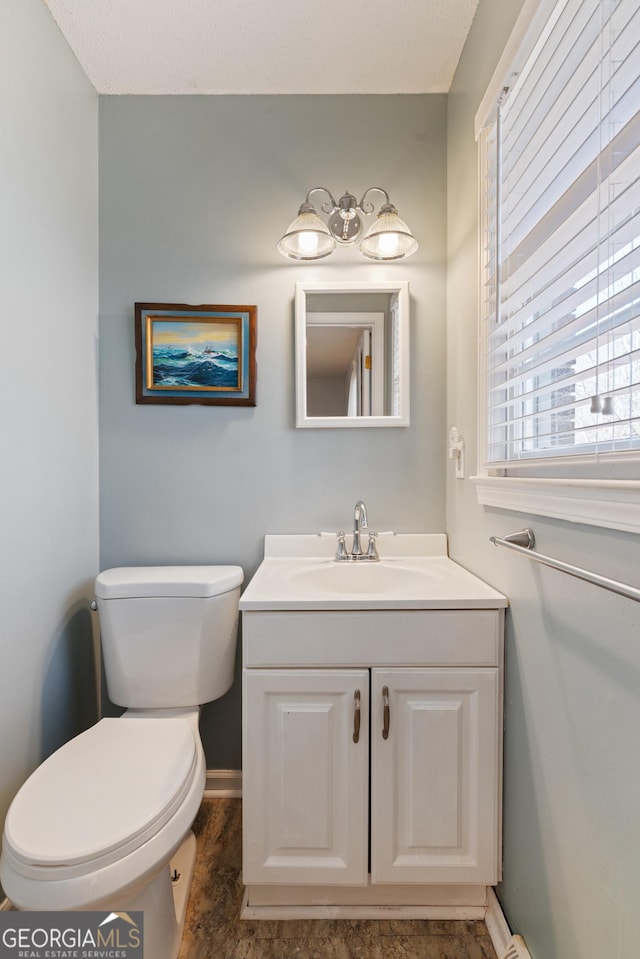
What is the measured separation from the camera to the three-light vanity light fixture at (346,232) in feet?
4.88

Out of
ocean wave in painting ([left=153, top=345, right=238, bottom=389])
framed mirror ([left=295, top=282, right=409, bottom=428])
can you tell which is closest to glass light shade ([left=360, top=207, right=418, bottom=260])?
framed mirror ([left=295, top=282, right=409, bottom=428])

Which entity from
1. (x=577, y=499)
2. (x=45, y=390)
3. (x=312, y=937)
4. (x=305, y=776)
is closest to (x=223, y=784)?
(x=312, y=937)

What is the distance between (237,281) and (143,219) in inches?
15.7

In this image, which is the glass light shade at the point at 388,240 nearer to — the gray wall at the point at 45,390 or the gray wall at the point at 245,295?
the gray wall at the point at 245,295

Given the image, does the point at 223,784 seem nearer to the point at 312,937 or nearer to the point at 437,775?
the point at 312,937

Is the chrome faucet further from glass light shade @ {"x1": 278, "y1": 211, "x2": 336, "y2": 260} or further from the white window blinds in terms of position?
glass light shade @ {"x1": 278, "y1": 211, "x2": 336, "y2": 260}

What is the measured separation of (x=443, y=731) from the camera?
1155 mm

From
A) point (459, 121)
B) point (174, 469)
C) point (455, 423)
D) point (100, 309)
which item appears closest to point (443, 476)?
point (455, 423)

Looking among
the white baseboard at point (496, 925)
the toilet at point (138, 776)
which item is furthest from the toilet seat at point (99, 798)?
the white baseboard at point (496, 925)

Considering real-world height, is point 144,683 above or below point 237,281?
below

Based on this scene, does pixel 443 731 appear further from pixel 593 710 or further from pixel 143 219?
pixel 143 219

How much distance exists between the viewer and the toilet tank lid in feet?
4.59

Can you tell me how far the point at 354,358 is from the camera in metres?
1.68

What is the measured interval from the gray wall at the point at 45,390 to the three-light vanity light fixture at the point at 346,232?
2.26 feet
